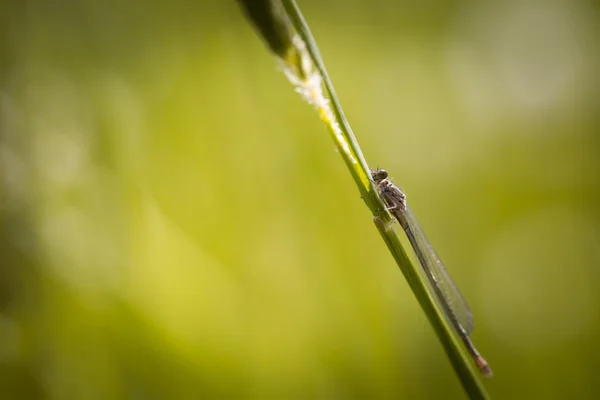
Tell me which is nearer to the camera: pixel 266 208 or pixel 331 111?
pixel 331 111

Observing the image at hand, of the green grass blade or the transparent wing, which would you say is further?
the transparent wing

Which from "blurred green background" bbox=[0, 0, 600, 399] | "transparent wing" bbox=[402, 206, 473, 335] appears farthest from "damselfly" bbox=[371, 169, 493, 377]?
"blurred green background" bbox=[0, 0, 600, 399]

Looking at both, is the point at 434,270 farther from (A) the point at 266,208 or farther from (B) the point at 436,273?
(A) the point at 266,208

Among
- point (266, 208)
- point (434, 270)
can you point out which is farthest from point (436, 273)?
point (266, 208)

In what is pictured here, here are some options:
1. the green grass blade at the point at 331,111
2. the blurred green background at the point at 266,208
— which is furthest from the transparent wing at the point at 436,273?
the green grass blade at the point at 331,111

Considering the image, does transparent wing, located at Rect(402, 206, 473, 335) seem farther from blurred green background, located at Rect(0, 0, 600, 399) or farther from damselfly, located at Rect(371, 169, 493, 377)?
blurred green background, located at Rect(0, 0, 600, 399)

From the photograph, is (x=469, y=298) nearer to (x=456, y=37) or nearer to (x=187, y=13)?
(x=456, y=37)

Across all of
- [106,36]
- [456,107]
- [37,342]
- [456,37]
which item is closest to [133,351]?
[37,342]
